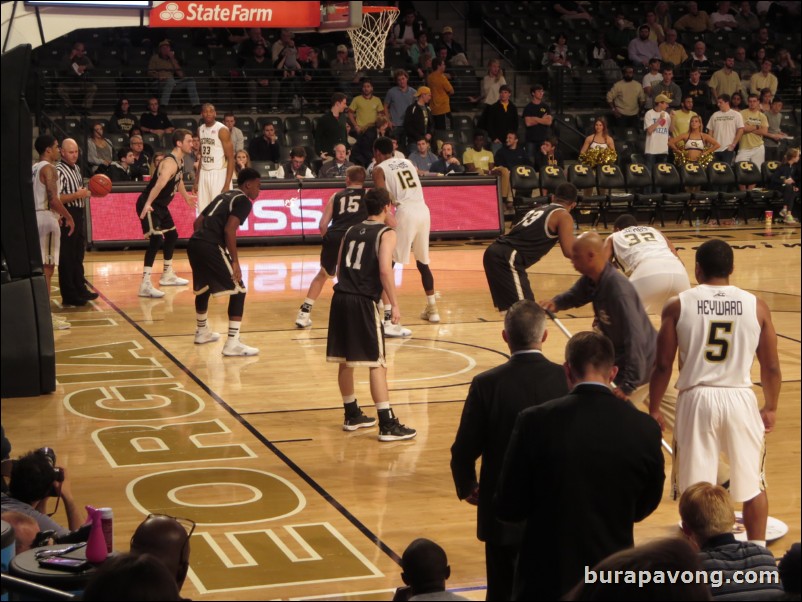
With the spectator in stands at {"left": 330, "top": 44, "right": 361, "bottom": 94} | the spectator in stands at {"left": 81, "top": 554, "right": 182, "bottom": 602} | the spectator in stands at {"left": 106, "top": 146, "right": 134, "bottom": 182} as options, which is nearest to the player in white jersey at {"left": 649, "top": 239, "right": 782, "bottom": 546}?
the spectator in stands at {"left": 81, "top": 554, "right": 182, "bottom": 602}

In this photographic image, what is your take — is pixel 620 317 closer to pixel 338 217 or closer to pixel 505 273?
pixel 505 273

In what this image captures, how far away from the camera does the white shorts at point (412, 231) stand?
12758mm

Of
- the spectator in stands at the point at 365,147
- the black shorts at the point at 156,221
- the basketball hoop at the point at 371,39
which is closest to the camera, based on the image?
the black shorts at the point at 156,221

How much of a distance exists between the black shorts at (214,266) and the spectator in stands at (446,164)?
9711 millimetres

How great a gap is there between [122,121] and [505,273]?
1217cm

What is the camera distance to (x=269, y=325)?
12891 mm

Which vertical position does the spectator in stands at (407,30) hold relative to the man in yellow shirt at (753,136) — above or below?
above

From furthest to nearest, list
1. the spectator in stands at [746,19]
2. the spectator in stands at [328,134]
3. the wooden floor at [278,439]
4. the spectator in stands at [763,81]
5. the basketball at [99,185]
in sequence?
the spectator in stands at [746,19]
the spectator in stands at [763,81]
the spectator in stands at [328,134]
the basketball at [99,185]
the wooden floor at [278,439]

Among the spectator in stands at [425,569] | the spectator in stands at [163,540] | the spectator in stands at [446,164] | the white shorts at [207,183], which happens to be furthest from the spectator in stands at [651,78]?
the spectator in stands at [163,540]

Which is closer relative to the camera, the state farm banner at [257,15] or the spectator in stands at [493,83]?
the state farm banner at [257,15]

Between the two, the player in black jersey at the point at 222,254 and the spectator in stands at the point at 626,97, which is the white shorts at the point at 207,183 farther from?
the spectator in stands at the point at 626,97

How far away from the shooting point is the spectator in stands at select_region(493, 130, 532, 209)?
71.3 ft

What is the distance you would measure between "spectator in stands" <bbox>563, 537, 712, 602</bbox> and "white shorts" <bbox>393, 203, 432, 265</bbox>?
10.0m

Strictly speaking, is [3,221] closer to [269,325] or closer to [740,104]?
[269,325]
